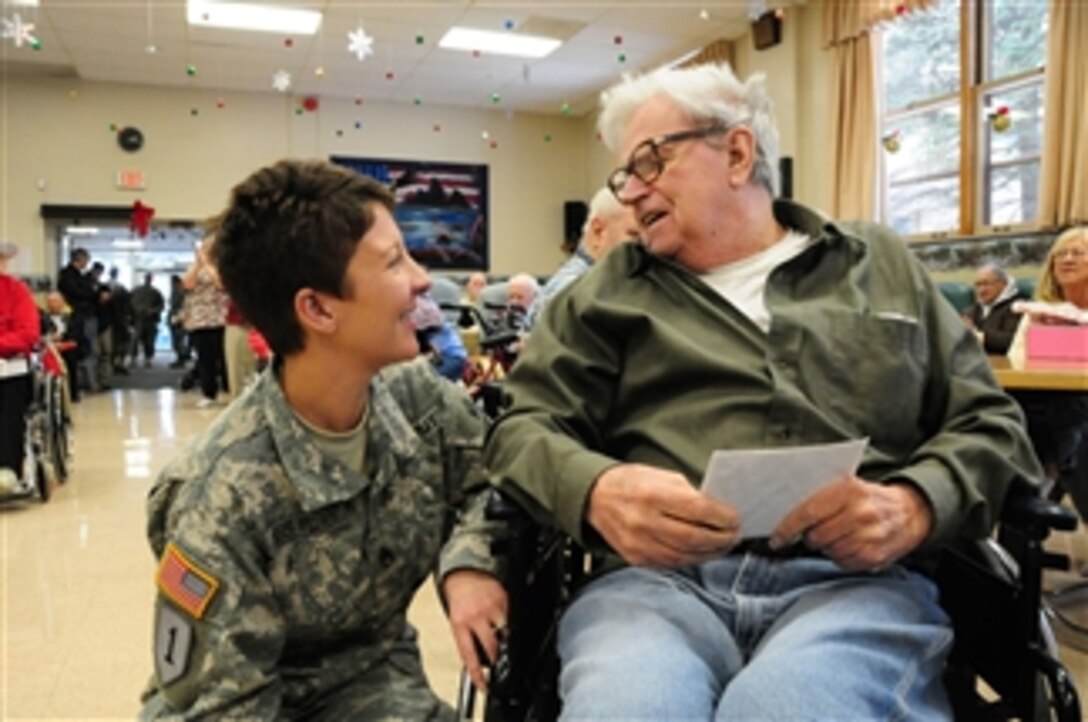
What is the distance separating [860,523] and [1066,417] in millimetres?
1896

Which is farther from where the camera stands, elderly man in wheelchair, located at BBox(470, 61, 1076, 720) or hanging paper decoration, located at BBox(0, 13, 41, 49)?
hanging paper decoration, located at BBox(0, 13, 41, 49)

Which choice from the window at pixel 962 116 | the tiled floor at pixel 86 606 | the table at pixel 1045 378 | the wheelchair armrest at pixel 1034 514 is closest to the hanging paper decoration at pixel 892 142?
the window at pixel 962 116

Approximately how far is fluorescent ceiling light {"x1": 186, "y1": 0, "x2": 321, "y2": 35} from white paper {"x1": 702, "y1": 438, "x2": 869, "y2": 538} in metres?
6.82

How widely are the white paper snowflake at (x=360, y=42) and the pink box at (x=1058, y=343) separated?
598 centimetres

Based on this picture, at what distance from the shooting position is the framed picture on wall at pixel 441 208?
393 inches

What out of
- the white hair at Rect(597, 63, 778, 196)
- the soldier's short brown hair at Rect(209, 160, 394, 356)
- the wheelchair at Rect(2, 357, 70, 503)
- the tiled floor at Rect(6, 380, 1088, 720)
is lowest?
the tiled floor at Rect(6, 380, 1088, 720)

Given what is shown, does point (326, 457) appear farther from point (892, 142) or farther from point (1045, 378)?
point (892, 142)

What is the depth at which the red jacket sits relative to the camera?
3.92 meters

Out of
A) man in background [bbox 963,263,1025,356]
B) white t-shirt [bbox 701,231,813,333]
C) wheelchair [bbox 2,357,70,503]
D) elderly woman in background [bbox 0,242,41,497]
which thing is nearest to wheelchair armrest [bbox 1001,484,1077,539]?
white t-shirt [bbox 701,231,813,333]

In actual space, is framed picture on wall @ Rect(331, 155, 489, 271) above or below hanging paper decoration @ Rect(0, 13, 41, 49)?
below

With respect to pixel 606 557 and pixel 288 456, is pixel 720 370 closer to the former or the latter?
pixel 606 557

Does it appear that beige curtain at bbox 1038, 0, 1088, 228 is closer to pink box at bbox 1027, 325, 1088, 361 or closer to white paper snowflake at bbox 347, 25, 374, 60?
pink box at bbox 1027, 325, 1088, 361

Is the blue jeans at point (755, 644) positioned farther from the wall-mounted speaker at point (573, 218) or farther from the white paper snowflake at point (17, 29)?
the wall-mounted speaker at point (573, 218)

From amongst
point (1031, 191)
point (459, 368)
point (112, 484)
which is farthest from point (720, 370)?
point (1031, 191)
